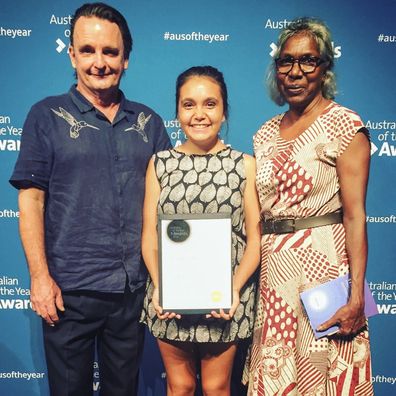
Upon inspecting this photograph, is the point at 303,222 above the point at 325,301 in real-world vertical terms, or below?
above

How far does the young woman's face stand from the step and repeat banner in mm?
694

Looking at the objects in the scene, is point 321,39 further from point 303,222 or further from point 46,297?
point 46,297

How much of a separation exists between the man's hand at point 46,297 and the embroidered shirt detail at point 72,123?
1.85 ft

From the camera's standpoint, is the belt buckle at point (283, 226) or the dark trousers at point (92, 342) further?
the dark trousers at point (92, 342)

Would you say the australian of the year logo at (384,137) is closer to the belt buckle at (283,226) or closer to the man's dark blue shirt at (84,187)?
the belt buckle at (283,226)

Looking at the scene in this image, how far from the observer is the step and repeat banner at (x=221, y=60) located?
8.32 feet

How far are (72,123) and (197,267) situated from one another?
0.73 metres

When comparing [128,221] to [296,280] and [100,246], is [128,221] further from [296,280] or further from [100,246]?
[296,280]

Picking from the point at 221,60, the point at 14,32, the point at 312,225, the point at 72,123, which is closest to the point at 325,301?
the point at 312,225

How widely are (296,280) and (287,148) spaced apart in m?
0.48

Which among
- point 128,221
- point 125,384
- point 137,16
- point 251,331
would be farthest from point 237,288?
point 137,16

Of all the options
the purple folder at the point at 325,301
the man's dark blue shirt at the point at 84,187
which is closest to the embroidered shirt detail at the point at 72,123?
the man's dark blue shirt at the point at 84,187

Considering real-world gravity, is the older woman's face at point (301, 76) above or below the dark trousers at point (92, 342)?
above

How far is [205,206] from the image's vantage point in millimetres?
1837
